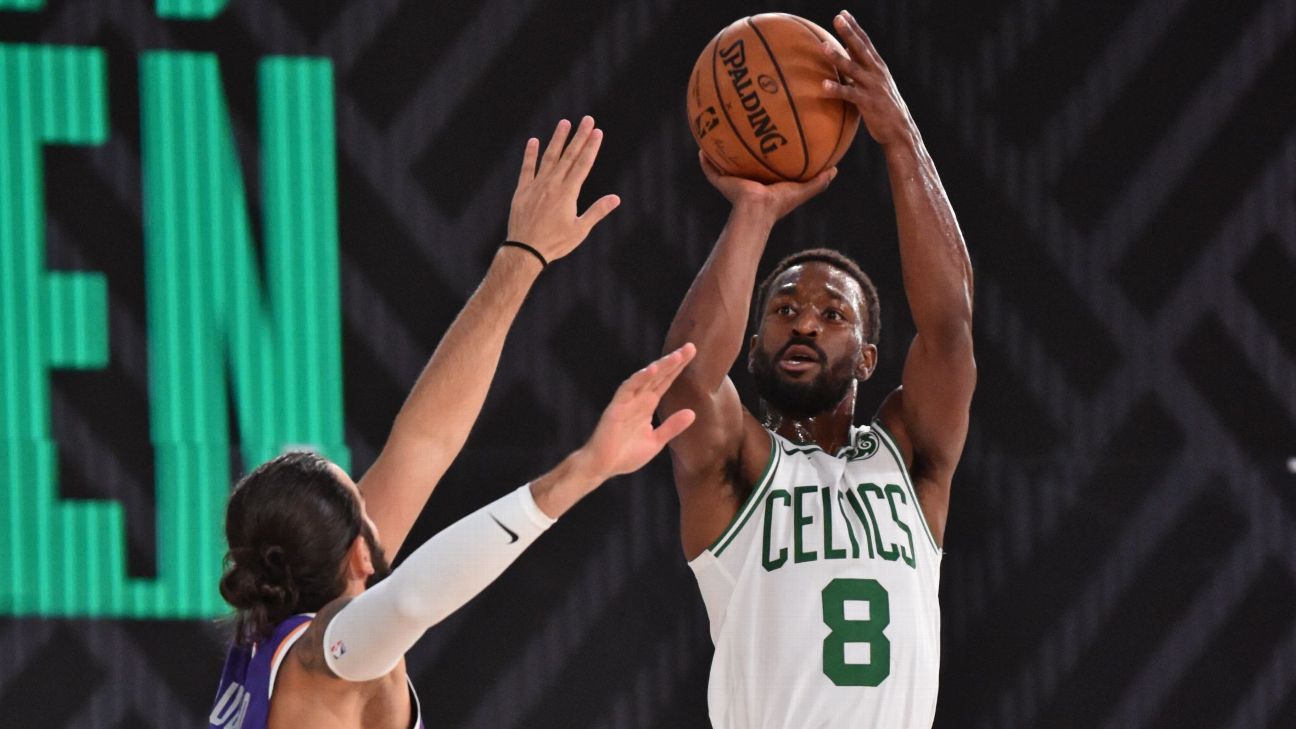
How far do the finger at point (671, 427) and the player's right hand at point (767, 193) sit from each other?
0.88 m

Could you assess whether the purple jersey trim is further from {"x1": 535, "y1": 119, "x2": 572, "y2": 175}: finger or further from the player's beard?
{"x1": 535, "y1": 119, "x2": 572, "y2": 175}: finger

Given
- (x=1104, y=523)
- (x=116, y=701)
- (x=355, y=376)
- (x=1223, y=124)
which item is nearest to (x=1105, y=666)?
(x=1104, y=523)

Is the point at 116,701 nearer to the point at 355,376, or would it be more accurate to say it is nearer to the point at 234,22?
the point at 355,376

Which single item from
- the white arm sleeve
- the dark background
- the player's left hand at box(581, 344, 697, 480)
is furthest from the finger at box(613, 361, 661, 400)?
the dark background

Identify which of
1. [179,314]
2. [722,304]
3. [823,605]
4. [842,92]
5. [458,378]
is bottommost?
[179,314]

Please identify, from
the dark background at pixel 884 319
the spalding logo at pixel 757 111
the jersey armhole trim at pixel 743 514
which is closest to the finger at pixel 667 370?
the jersey armhole trim at pixel 743 514

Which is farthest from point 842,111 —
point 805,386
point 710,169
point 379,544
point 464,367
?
point 379,544

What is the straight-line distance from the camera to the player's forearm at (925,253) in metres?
2.74

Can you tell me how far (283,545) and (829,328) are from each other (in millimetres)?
1235

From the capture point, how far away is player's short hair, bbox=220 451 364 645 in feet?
6.45

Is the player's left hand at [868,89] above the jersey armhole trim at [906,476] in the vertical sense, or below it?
above

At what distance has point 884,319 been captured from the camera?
14.5ft

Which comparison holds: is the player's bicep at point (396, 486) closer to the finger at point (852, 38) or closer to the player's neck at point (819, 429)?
the player's neck at point (819, 429)

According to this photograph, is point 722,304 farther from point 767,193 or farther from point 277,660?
point 277,660
